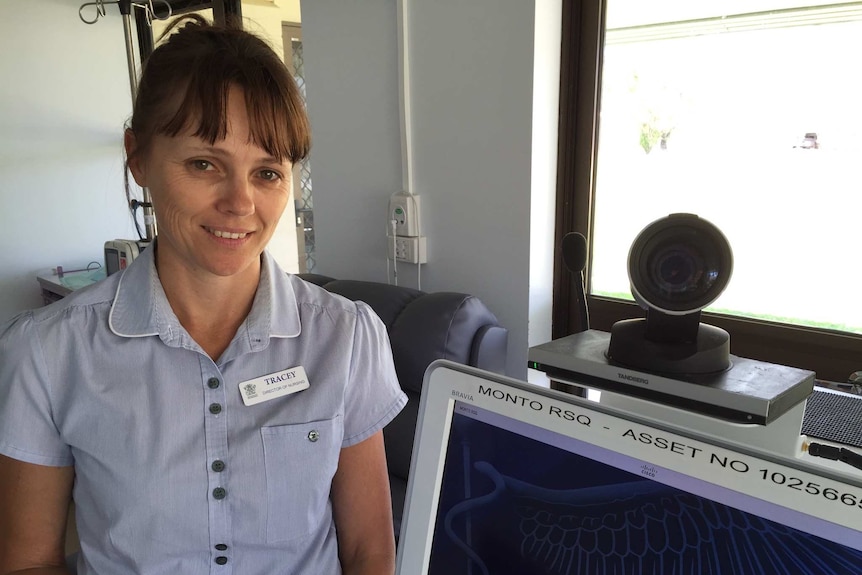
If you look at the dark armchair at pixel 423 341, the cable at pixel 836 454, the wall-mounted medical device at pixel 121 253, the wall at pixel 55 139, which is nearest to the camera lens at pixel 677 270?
the cable at pixel 836 454

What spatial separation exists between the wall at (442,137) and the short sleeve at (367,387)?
32.9 inches

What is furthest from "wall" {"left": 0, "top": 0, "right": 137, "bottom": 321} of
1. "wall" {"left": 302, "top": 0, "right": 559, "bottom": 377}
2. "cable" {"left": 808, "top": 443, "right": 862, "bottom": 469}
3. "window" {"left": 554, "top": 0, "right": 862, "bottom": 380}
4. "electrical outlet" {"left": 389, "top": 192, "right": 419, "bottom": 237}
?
"cable" {"left": 808, "top": 443, "right": 862, "bottom": 469}

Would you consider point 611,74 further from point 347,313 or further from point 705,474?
point 705,474

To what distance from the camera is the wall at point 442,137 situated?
167 cm

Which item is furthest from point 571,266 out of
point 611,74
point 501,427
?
point 611,74

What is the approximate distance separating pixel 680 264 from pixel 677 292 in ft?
0.10

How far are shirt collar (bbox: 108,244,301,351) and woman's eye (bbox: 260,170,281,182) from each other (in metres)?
0.16

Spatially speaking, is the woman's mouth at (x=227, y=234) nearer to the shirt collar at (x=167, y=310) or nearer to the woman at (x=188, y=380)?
the woman at (x=188, y=380)

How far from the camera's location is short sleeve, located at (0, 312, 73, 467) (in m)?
0.79

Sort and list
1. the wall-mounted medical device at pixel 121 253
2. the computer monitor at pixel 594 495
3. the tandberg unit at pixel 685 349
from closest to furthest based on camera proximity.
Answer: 1. the computer monitor at pixel 594 495
2. the tandberg unit at pixel 685 349
3. the wall-mounted medical device at pixel 121 253

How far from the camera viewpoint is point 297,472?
34.0 inches

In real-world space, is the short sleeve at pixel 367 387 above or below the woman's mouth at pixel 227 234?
below

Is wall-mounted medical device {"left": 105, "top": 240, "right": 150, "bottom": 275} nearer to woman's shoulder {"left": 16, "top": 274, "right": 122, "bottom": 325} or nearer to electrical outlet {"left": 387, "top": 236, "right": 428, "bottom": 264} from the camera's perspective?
electrical outlet {"left": 387, "top": 236, "right": 428, "bottom": 264}

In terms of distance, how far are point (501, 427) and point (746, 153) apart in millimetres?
1295
